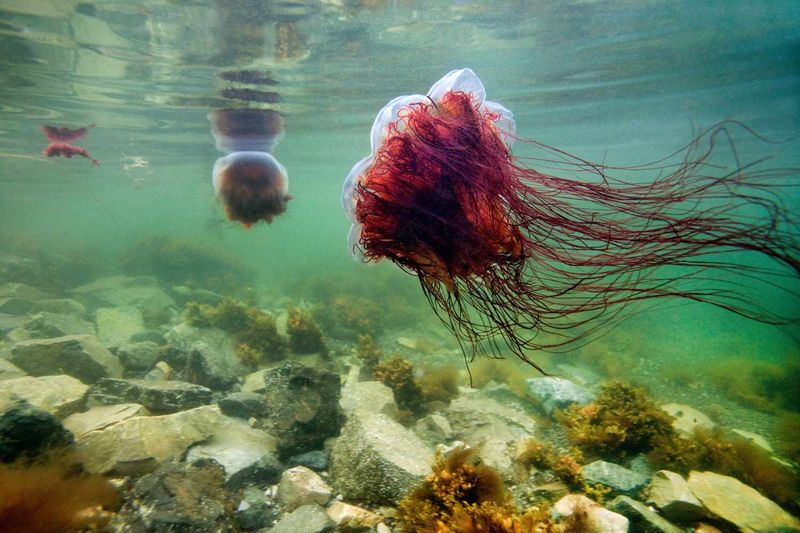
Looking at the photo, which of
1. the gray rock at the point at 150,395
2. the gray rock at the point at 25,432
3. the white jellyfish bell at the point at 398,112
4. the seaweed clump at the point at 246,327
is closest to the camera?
the white jellyfish bell at the point at 398,112

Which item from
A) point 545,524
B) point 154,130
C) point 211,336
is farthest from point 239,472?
point 154,130

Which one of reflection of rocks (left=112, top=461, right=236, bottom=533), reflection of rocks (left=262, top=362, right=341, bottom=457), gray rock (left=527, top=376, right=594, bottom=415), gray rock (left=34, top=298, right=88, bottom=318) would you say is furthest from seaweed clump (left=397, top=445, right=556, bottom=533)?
gray rock (left=34, top=298, right=88, bottom=318)

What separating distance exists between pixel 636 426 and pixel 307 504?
4332mm

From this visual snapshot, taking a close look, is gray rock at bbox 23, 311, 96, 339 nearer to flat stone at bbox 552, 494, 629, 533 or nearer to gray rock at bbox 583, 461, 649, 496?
flat stone at bbox 552, 494, 629, 533

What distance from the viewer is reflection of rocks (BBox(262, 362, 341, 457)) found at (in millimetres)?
4965

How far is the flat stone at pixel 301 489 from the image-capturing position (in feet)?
12.8

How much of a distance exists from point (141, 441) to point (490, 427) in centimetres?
470

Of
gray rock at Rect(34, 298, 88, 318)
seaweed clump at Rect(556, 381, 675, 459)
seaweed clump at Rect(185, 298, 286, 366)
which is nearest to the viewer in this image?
seaweed clump at Rect(556, 381, 675, 459)

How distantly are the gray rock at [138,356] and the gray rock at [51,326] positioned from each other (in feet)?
10.9

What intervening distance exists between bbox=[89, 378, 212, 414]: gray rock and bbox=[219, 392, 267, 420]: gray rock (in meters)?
0.34

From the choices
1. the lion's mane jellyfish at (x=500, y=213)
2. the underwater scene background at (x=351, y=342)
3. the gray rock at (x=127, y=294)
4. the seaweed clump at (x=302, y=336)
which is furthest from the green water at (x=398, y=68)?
the gray rock at (x=127, y=294)

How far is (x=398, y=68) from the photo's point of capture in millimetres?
11836

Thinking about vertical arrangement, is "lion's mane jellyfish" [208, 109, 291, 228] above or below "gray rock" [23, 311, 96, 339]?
above

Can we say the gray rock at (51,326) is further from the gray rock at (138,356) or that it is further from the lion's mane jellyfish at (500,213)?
the lion's mane jellyfish at (500,213)
